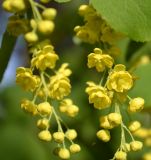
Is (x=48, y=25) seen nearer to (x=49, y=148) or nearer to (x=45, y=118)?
(x=45, y=118)

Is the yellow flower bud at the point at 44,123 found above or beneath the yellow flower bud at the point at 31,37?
beneath

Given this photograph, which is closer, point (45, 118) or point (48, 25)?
point (48, 25)

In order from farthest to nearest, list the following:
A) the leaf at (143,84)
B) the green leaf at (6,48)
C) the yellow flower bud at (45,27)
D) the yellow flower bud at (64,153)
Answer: the leaf at (143,84), the green leaf at (6,48), the yellow flower bud at (64,153), the yellow flower bud at (45,27)

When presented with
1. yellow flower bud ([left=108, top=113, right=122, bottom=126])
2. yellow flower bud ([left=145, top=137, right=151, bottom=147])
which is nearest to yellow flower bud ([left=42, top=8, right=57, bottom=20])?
yellow flower bud ([left=108, top=113, right=122, bottom=126])

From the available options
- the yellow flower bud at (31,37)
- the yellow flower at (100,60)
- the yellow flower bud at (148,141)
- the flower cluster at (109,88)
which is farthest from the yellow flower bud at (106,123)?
the yellow flower bud at (148,141)

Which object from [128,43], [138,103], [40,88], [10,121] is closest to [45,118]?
[40,88]

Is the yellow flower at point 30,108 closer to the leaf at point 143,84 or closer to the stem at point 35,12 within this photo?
the stem at point 35,12

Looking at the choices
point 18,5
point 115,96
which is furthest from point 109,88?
point 18,5

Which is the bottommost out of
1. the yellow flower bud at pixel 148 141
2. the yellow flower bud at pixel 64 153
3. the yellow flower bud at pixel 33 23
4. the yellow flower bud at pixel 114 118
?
the yellow flower bud at pixel 148 141
